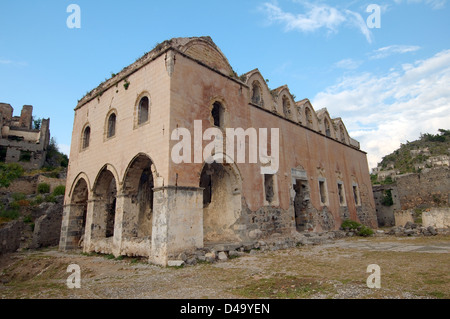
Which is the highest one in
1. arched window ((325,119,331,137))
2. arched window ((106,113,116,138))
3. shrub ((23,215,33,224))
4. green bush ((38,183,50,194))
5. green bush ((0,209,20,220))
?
arched window ((325,119,331,137))

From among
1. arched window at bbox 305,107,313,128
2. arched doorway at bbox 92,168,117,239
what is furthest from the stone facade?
arched doorway at bbox 92,168,117,239

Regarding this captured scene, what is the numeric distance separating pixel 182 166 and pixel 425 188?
23537mm

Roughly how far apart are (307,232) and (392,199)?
47.5 ft

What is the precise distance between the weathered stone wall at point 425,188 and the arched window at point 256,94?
18003mm

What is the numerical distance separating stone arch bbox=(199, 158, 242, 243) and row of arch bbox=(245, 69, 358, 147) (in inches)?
144

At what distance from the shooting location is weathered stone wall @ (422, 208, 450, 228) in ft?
42.2

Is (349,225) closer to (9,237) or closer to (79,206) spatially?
(79,206)

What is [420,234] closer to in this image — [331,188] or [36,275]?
[331,188]

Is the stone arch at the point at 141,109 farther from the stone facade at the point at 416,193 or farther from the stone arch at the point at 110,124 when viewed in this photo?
the stone facade at the point at 416,193

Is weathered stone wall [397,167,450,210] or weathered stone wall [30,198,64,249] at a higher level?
weathered stone wall [397,167,450,210]

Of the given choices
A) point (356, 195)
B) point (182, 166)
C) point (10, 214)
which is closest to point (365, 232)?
point (356, 195)

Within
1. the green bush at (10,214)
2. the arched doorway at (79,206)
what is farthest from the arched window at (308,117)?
the green bush at (10,214)

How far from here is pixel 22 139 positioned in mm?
36750

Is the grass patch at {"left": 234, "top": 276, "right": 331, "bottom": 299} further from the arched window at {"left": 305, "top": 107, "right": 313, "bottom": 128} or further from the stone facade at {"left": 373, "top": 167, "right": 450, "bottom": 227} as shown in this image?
the stone facade at {"left": 373, "top": 167, "right": 450, "bottom": 227}
